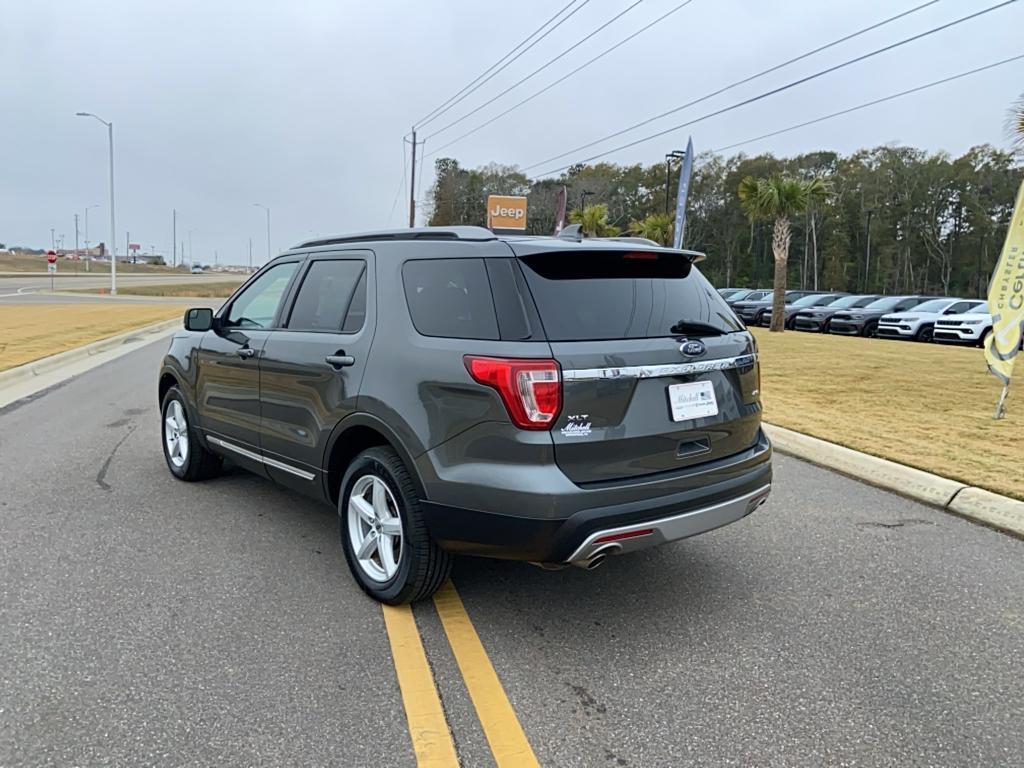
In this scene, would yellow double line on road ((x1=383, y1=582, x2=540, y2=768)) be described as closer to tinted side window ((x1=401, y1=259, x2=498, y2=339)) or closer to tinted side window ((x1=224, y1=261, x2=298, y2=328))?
tinted side window ((x1=401, y1=259, x2=498, y2=339))

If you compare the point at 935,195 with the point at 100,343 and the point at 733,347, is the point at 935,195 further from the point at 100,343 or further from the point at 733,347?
the point at 733,347

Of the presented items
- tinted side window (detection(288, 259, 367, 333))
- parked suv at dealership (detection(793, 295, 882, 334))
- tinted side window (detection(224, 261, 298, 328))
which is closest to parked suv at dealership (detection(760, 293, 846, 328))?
parked suv at dealership (detection(793, 295, 882, 334))

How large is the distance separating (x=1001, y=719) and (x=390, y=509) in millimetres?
2608

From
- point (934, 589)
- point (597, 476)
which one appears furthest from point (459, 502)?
point (934, 589)

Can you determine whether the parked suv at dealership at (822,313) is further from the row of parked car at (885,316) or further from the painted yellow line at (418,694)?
the painted yellow line at (418,694)

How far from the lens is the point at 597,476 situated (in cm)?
311

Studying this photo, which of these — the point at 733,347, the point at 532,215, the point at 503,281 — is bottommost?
the point at 733,347

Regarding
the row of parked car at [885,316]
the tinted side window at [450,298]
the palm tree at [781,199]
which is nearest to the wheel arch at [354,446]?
the tinted side window at [450,298]

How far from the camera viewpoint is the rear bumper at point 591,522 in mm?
3027

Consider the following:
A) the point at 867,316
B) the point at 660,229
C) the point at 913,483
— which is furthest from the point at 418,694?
the point at 660,229

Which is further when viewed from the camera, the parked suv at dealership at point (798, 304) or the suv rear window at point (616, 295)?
the parked suv at dealership at point (798, 304)

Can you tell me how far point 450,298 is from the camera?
3447mm

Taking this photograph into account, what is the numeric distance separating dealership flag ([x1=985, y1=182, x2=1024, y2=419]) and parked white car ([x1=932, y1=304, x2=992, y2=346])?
14095 millimetres

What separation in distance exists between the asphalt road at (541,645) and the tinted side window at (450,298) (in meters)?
1.35
